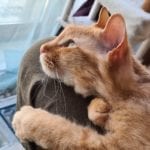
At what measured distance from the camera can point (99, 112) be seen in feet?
2.91

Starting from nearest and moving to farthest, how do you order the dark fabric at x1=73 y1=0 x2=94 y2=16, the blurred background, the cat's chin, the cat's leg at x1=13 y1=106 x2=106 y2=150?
1. the cat's leg at x1=13 y1=106 x2=106 y2=150
2. the cat's chin
3. the blurred background
4. the dark fabric at x1=73 y1=0 x2=94 y2=16

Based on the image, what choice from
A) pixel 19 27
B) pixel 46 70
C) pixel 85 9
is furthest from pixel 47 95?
pixel 19 27

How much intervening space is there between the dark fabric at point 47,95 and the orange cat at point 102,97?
1.0 inches

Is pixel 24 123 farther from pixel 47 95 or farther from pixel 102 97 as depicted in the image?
pixel 102 97

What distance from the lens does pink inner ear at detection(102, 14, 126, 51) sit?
861 millimetres

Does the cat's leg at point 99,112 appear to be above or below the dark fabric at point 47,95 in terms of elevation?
above

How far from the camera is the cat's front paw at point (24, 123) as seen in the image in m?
0.91

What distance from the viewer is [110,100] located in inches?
35.7

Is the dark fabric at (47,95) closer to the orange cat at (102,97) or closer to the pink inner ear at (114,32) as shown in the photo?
the orange cat at (102,97)

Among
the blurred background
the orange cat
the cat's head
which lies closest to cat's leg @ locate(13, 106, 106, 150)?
the orange cat

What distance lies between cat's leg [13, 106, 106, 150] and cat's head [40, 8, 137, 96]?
0.11m

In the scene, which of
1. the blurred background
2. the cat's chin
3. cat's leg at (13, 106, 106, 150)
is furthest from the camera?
the blurred background

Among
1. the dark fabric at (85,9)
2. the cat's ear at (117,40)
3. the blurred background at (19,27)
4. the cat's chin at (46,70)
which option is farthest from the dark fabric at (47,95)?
the dark fabric at (85,9)

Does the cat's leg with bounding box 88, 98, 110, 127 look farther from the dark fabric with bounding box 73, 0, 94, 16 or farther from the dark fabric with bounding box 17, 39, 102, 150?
the dark fabric with bounding box 73, 0, 94, 16
